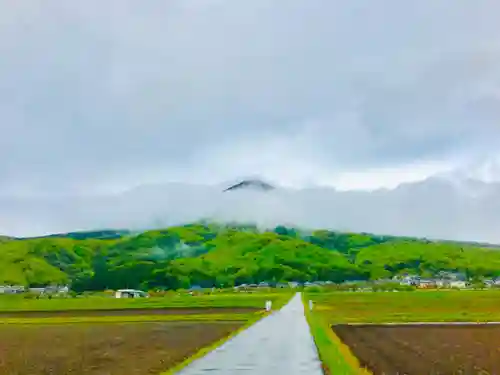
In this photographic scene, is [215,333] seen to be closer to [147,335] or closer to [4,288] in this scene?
[147,335]


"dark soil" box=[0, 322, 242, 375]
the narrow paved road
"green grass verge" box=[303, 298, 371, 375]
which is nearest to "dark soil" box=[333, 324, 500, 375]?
"green grass verge" box=[303, 298, 371, 375]

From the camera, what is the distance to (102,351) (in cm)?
3156

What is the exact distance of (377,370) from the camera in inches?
876

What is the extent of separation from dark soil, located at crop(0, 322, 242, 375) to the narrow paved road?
1395 millimetres

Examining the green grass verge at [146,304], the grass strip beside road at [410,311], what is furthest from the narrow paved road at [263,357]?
the green grass verge at [146,304]

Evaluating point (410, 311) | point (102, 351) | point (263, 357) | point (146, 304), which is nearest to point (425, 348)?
point (263, 357)

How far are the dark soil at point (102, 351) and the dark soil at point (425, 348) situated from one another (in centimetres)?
665

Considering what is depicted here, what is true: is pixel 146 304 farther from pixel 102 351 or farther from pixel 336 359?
pixel 336 359

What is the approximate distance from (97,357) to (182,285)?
17168cm

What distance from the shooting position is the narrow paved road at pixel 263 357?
20781 millimetres

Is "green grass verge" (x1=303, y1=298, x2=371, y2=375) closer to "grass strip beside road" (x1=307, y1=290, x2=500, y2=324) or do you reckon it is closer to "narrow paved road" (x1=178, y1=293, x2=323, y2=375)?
"narrow paved road" (x1=178, y1=293, x2=323, y2=375)

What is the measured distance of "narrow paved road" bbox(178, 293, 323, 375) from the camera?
68.2ft

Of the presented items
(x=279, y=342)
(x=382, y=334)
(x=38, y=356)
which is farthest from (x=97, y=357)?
(x=382, y=334)

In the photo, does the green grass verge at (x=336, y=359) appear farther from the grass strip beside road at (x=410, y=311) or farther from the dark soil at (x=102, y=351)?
the grass strip beside road at (x=410, y=311)
